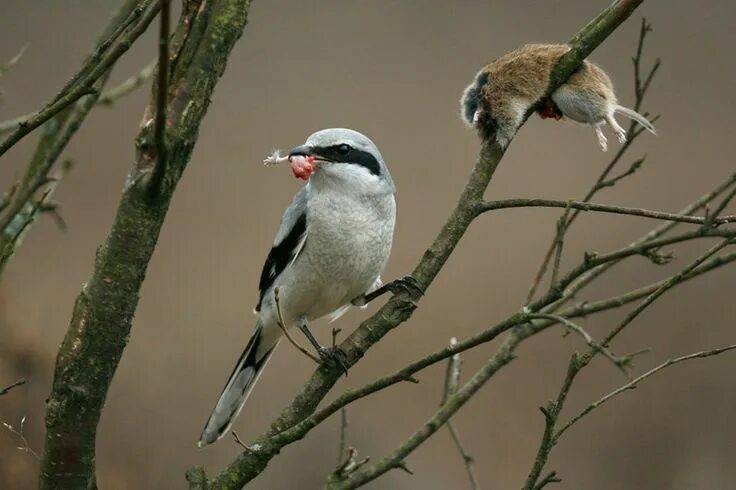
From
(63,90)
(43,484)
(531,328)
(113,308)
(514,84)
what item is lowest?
(43,484)

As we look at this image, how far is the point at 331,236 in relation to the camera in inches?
80.7

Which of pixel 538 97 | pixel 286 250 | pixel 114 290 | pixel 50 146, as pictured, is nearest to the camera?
pixel 114 290

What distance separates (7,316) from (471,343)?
1.93 m

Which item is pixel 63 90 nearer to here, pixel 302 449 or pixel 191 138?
pixel 191 138

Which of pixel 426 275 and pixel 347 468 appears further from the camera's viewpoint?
pixel 426 275

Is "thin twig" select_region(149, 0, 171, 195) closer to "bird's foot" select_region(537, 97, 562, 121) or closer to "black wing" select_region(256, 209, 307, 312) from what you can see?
"bird's foot" select_region(537, 97, 562, 121)

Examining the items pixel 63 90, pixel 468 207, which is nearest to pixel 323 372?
pixel 468 207

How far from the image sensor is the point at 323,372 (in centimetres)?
145

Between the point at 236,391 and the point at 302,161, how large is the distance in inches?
21.8

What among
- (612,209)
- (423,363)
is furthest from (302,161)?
(423,363)

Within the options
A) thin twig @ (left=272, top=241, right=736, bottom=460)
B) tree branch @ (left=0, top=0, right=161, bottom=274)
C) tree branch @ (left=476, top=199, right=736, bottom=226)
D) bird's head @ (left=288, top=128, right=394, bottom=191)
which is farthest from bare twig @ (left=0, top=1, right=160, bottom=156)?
bird's head @ (left=288, top=128, right=394, bottom=191)

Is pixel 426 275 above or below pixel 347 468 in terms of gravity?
above

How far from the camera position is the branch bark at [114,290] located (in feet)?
3.74

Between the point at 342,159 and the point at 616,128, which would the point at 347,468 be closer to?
the point at 616,128
